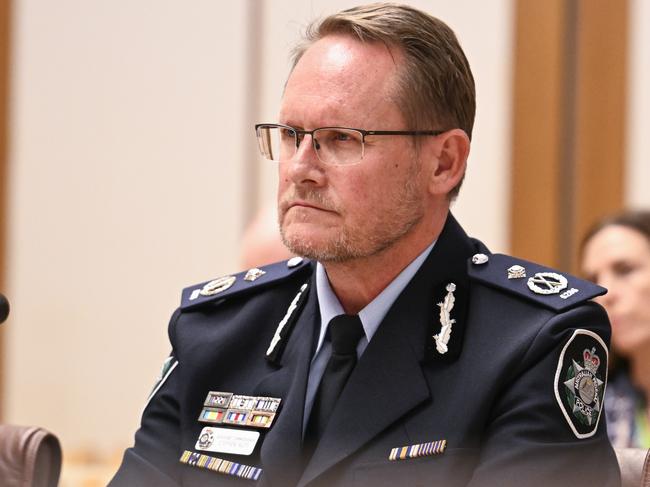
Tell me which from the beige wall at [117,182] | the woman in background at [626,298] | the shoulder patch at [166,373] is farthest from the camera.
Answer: the beige wall at [117,182]

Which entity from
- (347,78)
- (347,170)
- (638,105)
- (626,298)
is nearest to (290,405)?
(347,170)

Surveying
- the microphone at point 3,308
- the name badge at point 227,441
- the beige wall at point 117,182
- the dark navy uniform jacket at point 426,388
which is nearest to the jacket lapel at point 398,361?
the dark navy uniform jacket at point 426,388

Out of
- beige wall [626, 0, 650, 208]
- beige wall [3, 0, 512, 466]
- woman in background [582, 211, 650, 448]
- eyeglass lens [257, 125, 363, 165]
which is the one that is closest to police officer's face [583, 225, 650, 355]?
woman in background [582, 211, 650, 448]

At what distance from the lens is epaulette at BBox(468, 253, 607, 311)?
148 cm

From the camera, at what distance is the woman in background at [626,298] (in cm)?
281

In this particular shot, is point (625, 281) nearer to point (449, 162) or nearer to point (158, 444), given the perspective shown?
point (449, 162)

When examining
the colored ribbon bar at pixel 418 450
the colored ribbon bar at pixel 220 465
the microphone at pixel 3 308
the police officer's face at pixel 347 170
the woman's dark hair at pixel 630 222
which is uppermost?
the police officer's face at pixel 347 170

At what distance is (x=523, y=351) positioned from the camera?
4.72 ft

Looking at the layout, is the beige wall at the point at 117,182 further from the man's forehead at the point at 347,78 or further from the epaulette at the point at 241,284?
the man's forehead at the point at 347,78

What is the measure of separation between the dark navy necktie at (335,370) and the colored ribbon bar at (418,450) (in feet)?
0.41

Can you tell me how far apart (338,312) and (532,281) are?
0.29 meters

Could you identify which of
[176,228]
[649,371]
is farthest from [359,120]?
[176,228]

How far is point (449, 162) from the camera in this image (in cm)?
163

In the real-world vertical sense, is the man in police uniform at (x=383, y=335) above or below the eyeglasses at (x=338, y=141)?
below
